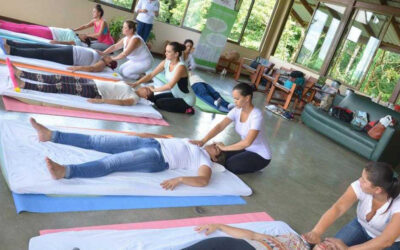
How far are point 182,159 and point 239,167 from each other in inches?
29.2

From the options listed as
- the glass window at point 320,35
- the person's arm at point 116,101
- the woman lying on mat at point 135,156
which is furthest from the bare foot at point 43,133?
the glass window at point 320,35

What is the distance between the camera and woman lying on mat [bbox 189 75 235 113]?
206 inches

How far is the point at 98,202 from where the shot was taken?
6.61 ft

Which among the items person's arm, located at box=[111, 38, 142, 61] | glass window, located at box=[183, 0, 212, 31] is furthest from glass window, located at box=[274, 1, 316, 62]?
person's arm, located at box=[111, 38, 142, 61]

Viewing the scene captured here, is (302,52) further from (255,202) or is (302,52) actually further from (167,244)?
(167,244)

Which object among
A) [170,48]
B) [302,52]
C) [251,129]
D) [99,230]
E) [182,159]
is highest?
[302,52]

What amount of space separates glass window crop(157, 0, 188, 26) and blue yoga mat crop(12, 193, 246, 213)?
6.32 meters

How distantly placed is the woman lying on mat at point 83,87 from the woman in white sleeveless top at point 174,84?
0.38 m

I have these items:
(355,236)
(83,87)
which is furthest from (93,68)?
→ (355,236)

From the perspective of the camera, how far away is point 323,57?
8766 mm

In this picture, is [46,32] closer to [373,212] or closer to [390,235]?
[373,212]

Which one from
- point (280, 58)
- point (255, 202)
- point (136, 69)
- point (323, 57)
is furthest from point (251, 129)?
point (280, 58)

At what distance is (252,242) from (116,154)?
1059mm

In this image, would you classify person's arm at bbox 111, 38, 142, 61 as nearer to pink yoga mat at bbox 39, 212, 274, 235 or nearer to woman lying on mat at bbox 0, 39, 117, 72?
woman lying on mat at bbox 0, 39, 117, 72
